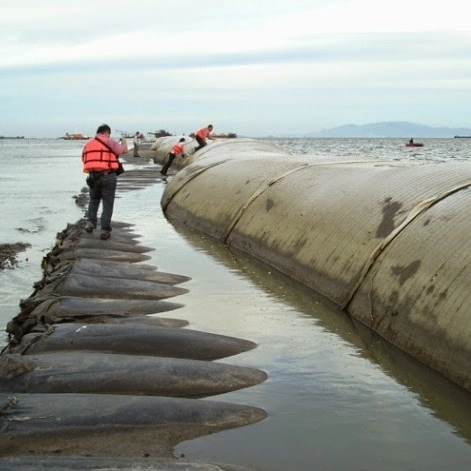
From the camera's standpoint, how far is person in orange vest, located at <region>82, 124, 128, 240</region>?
11.3m

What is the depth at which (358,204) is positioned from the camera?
28.5 feet

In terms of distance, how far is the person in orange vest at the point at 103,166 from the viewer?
11.3m

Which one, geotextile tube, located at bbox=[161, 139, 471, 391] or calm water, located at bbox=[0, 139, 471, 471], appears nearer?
calm water, located at bbox=[0, 139, 471, 471]

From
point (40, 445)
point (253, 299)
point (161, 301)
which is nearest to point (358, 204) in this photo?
point (253, 299)

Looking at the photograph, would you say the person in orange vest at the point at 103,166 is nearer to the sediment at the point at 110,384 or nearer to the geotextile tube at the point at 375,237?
the geotextile tube at the point at 375,237

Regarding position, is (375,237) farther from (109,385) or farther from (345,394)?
(109,385)

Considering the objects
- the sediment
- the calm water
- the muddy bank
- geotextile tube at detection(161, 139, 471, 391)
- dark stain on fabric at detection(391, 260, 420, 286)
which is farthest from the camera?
the muddy bank

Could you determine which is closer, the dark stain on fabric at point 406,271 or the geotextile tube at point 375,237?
the geotextile tube at point 375,237

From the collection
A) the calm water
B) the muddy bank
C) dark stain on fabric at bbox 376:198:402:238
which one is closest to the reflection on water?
the calm water

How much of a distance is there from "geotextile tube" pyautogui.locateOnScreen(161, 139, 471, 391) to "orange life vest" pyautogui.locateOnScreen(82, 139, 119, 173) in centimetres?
220

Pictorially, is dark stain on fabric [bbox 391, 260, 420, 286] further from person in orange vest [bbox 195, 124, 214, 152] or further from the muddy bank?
person in orange vest [bbox 195, 124, 214, 152]

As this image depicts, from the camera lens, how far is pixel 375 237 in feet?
25.2

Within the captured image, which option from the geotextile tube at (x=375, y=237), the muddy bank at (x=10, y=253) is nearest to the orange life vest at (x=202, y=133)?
the geotextile tube at (x=375, y=237)

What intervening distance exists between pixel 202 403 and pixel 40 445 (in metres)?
1.05
